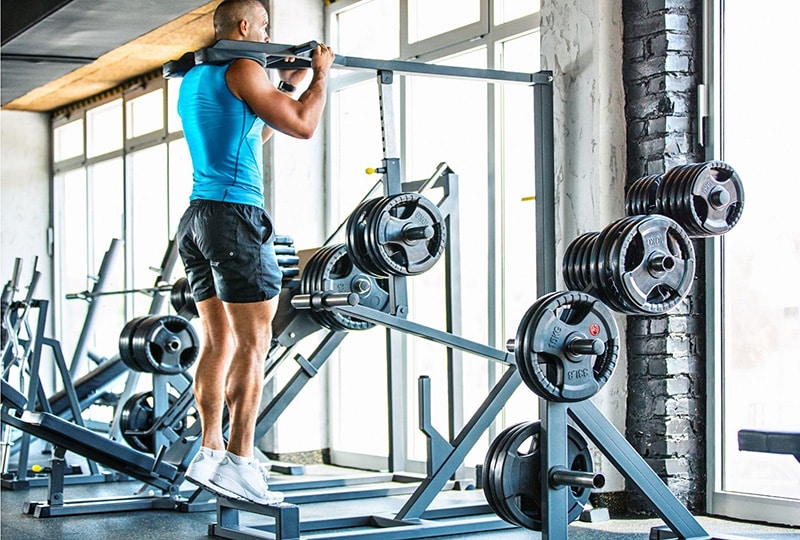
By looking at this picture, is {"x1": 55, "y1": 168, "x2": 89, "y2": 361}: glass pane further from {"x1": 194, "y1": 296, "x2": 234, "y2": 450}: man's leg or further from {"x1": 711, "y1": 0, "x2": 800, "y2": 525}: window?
{"x1": 711, "y1": 0, "x2": 800, "y2": 525}: window

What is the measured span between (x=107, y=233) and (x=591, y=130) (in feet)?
19.4

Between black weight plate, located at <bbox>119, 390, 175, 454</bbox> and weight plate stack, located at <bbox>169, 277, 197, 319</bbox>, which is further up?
weight plate stack, located at <bbox>169, 277, 197, 319</bbox>

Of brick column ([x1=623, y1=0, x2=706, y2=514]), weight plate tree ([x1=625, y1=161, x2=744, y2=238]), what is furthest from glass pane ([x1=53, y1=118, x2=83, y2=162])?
weight plate tree ([x1=625, y1=161, x2=744, y2=238])

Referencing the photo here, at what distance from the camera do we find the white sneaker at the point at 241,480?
10.9 feet

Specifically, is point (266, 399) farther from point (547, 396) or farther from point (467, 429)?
point (547, 396)

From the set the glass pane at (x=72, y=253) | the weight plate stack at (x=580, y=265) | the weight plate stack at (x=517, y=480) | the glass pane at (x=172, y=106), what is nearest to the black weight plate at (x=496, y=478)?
the weight plate stack at (x=517, y=480)

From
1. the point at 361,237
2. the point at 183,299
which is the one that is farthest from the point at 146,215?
the point at 361,237

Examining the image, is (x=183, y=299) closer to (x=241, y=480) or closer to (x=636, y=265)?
(x=241, y=480)

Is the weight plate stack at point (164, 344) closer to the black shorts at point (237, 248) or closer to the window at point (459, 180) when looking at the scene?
the window at point (459, 180)

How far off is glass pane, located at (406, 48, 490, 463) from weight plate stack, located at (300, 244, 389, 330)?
0.95 meters

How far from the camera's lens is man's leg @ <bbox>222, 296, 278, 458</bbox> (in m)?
3.32

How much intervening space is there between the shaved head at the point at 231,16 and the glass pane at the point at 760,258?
1776 millimetres

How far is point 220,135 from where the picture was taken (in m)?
3.34

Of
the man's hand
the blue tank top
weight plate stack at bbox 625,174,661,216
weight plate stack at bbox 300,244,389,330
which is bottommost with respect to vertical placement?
weight plate stack at bbox 300,244,389,330
